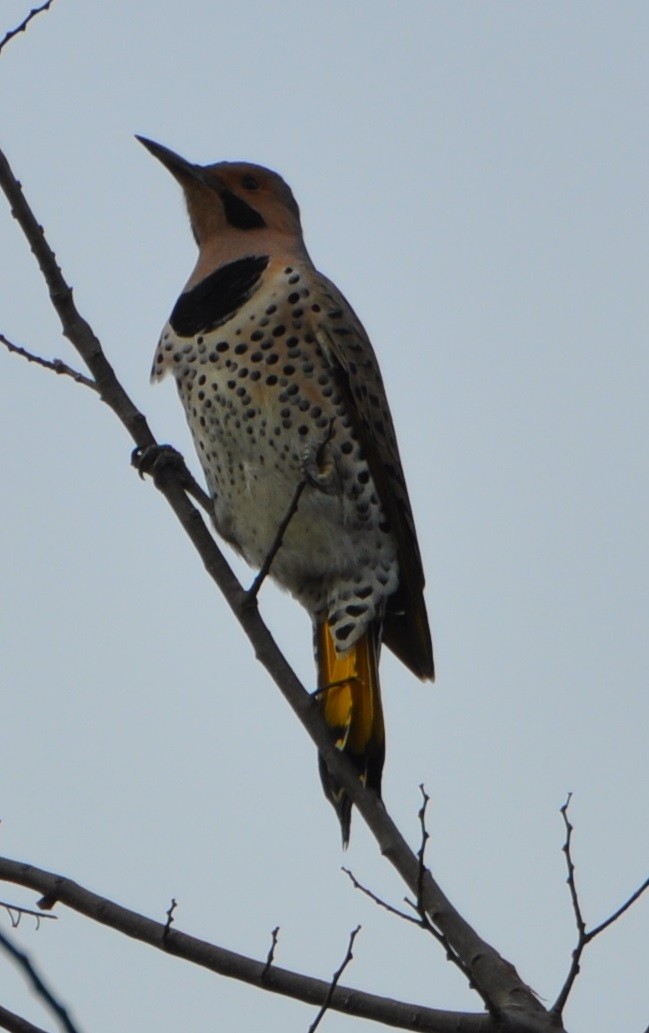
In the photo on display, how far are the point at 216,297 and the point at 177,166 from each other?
0.75m

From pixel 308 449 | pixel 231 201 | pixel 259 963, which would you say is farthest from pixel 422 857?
pixel 231 201

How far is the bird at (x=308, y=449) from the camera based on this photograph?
479 centimetres

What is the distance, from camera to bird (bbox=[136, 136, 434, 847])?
4.79 m

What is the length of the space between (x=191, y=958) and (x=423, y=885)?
20.1 inches

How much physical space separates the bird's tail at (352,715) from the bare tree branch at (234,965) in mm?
1240

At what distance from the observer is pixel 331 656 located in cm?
468

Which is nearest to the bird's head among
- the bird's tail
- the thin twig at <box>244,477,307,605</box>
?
the bird's tail

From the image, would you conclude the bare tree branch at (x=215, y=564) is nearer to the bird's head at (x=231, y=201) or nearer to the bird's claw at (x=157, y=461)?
the bird's claw at (x=157, y=461)

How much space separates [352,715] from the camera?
14.5ft

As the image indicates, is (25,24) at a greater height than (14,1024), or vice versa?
(25,24)

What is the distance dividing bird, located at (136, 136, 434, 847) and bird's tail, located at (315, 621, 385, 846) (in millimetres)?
12

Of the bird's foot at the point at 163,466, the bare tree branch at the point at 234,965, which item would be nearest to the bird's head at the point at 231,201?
the bird's foot at the point at 163,466

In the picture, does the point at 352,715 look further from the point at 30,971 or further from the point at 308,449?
the point at 30,971

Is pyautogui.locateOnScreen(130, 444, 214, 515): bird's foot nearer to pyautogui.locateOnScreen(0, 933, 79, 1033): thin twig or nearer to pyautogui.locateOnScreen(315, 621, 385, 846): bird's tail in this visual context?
pyautogui.locateOnScreen(315, 621, 385, 846): bird's tail
